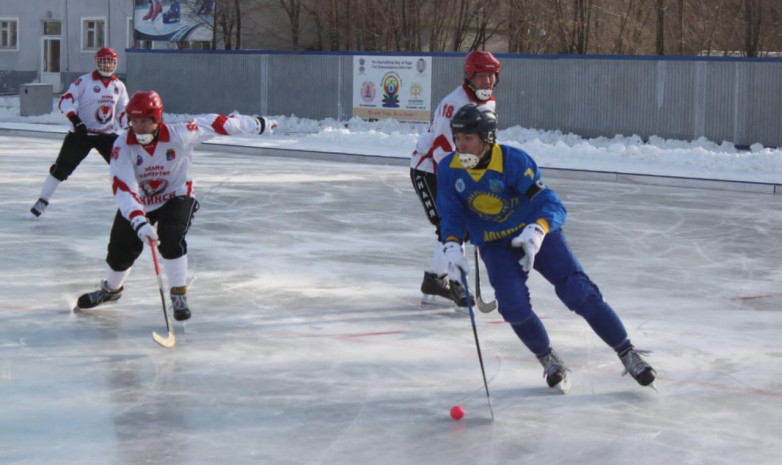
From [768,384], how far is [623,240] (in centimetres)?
499

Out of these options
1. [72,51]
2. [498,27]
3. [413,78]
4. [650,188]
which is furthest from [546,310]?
[72,51]

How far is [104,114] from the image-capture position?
1183 centimetres

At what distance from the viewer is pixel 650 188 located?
51.3 feet

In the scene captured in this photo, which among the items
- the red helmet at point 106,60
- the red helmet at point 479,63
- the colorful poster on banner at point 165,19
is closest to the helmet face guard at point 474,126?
the red helmet at point 479,63

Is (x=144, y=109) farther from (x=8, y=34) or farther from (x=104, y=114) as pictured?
(x=8, y=34)

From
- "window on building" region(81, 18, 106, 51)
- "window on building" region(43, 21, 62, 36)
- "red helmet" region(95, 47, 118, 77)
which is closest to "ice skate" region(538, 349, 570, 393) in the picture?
"red helmet" region(95, 47, 118, 77)

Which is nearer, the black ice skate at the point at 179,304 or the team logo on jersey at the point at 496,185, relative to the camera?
the team logo on jersey at the point at 496,185

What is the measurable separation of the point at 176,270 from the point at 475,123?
251 centimetres

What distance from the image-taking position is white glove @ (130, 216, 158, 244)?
21.0 ft

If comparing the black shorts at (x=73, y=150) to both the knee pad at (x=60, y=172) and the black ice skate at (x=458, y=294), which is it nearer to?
the knee pad at (x=60, y=172)

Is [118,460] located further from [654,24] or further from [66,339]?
[654,24]

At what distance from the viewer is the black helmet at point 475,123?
17.0ft

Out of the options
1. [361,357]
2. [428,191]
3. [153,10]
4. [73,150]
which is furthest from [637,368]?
[153,10]

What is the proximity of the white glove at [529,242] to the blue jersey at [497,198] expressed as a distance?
8 centimetres
